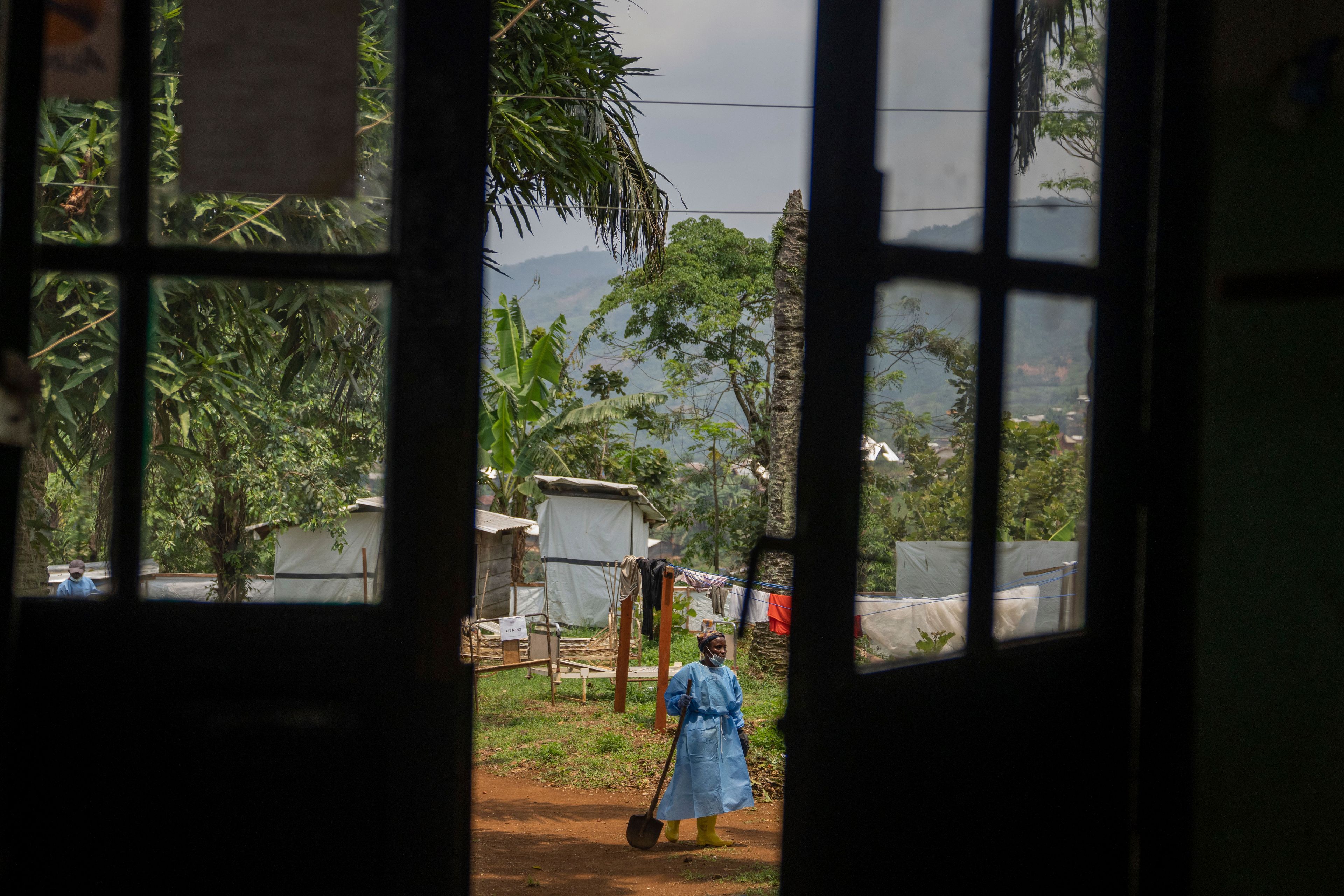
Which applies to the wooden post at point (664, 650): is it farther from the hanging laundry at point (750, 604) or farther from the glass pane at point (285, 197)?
the glass pane at point (285, 197)

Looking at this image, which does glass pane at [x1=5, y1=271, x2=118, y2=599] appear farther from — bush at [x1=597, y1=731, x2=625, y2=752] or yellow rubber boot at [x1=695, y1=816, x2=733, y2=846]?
bush at [x1=597, y1=731, x2=625, y2=752]

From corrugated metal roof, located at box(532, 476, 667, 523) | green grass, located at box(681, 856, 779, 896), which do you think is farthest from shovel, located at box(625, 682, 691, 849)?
corrugated metal roof, located at box(532, 476, 667, 523)

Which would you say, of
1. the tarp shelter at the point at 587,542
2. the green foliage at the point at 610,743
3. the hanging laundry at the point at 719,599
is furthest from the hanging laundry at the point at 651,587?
the green foliage at the point at 610,743

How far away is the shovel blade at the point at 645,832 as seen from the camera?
670 cm

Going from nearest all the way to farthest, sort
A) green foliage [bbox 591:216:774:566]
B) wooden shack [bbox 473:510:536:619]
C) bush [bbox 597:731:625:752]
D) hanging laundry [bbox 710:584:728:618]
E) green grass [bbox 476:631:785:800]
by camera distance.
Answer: green grass [bbox 476:631:785:800], bush [bbox 597:731:625:752], hanging laundry [bbox 710:584:728:618], green foliage [bbox 591:216:774:566], wooden shack [bbox 473:510:536:619]

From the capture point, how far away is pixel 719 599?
12953 mm

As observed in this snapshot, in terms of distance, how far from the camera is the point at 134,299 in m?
1.16

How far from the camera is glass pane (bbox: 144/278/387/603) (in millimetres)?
1172

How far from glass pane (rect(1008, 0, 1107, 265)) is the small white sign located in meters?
10.5

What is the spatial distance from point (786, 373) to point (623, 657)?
3.47 meters

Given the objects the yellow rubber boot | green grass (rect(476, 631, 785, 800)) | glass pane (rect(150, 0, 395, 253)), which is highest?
glass pane (rect(150, 0, 395, 253))

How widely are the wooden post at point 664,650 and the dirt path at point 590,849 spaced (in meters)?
1.08

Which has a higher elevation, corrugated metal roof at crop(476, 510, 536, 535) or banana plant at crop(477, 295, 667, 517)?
banana plant at crop(477, 295, 667, 517)

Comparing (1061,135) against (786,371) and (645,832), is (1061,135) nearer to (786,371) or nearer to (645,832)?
(645,832)
